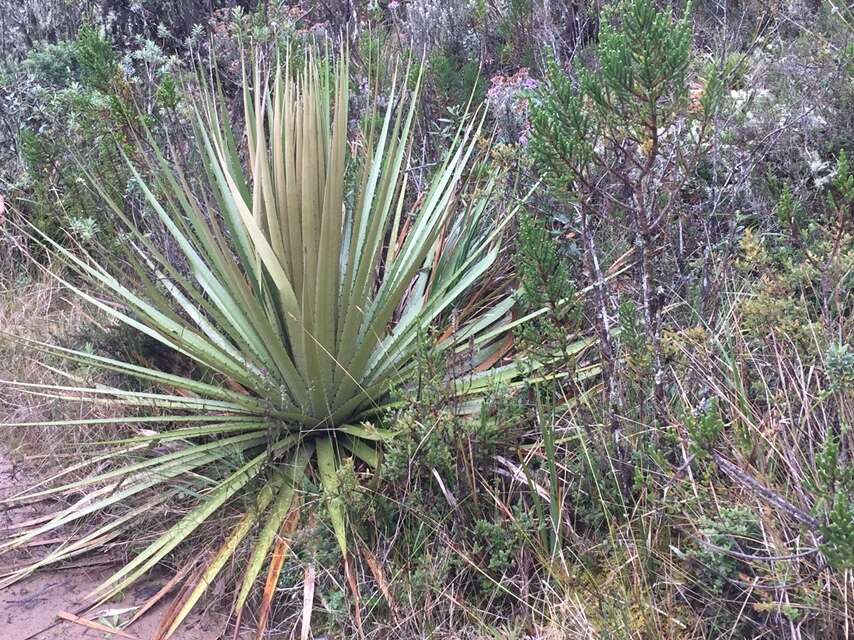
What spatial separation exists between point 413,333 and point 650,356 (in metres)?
1.03

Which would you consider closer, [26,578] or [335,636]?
[335,636]

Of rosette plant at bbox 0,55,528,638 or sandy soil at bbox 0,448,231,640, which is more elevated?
rosette plant at bbox 0,55,528,638

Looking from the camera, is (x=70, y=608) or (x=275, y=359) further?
(x=275, y=359)

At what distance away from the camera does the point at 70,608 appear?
274cm

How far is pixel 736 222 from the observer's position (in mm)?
3158

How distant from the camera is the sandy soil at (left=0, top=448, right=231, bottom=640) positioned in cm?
264

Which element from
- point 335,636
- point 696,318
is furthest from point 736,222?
point 335,636

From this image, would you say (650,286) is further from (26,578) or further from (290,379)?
(26,578)

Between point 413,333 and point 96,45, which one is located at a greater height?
point 96,45

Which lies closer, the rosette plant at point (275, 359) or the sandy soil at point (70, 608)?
the sandy soil at point (70, 608)

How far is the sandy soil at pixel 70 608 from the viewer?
2.64 metres

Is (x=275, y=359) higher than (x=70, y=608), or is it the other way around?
(x=275, y=359)

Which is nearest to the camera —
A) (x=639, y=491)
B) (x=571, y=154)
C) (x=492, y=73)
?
(x=571, y=154)

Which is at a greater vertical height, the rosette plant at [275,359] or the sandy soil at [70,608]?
the rosette plant at [275,359]
